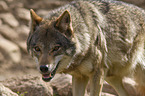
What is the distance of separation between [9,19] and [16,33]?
2.30 ft

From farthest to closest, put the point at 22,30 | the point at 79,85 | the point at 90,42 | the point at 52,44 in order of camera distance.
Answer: the point at 22,30, the point at 79,85, the point at 90,42, the point at 52,44

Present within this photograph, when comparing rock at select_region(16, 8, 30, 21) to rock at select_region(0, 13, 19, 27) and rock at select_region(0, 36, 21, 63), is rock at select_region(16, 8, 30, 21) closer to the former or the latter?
rock at select_region(0, 13, 19, 27)

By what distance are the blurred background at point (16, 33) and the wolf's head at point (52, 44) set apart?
18.4ft

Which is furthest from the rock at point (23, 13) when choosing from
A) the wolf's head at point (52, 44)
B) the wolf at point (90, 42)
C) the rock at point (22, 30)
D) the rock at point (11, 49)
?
the wolf's head at point (52, 44)

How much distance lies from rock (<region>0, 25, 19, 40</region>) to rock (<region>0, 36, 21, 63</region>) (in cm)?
20

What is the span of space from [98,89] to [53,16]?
1630 mm

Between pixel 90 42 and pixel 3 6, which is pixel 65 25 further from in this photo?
pixel 3 6

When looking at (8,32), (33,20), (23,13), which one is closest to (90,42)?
(33,20)

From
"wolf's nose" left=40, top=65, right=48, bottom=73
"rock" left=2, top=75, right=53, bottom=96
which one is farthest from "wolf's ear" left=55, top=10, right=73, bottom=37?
"rock" left=2, top=75, right=53, bottom=96

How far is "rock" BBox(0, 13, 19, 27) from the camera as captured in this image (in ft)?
33.7

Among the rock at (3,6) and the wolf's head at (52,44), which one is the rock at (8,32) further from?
the wolf's head at (52,44)

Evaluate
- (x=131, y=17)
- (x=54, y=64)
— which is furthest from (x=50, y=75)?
(x=131, y=17)

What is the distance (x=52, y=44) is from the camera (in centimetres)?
406

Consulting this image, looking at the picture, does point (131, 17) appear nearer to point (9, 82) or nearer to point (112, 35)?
point (112, 35)
